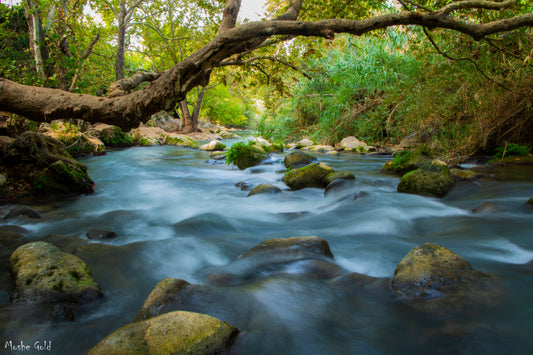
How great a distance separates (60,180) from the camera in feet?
16.3

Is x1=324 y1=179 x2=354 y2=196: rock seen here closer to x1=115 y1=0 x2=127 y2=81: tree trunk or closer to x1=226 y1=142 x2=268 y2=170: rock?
x1=226 y1=142 x2=268 y2=170: rock

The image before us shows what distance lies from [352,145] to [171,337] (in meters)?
10.6

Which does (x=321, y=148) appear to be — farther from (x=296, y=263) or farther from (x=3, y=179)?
(x=296, y=263)

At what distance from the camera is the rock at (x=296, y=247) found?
8.00ft

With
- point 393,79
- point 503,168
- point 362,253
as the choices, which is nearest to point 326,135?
point 393,79

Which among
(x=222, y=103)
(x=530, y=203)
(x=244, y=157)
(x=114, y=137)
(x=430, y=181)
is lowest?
(x=530, y=203)

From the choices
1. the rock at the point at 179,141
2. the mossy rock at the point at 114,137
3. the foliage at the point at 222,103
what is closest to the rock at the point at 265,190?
the mossy rock at the point at 114,137

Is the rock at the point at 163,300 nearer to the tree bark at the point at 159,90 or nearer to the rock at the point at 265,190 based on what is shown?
the tree bark at the point at 159,90

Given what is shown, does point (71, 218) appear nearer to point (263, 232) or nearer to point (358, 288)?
point (263, 232)

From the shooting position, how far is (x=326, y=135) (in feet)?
40.8

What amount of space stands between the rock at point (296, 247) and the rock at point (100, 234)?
1.71m

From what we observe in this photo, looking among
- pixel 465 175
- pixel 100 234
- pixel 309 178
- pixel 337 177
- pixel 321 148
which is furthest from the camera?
pixel 321 148

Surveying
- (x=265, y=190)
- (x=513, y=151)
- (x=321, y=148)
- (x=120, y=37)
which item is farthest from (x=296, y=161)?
(x=120, y=37)

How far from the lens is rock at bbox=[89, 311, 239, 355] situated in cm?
128
